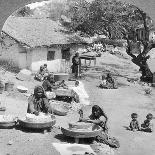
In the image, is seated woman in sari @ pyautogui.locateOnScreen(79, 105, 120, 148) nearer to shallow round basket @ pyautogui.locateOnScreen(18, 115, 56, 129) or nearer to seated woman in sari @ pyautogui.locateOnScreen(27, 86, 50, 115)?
shallow round basket @ pyautogui.locateOnScreen(18, 115, 56, 129)

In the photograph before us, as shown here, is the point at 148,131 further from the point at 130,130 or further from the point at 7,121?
the point at 7,121

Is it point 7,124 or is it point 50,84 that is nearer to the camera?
point 7,124

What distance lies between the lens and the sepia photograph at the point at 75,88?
10.5m

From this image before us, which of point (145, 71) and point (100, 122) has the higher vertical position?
point (145, 71)

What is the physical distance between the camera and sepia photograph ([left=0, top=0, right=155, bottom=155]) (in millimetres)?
10453

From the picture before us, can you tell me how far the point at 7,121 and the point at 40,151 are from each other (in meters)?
1.57

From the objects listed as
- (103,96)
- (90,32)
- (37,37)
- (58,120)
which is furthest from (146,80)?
(58,120)

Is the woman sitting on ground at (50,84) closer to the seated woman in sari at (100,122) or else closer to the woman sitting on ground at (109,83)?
the woman sitting on ground at (109,83)

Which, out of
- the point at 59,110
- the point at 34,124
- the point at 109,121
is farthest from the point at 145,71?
the point at 34,124

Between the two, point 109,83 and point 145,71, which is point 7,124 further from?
point 145,71

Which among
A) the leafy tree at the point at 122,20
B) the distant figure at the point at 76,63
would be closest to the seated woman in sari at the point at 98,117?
the distant figure at the point at 76,63

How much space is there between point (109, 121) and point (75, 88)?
4716mm

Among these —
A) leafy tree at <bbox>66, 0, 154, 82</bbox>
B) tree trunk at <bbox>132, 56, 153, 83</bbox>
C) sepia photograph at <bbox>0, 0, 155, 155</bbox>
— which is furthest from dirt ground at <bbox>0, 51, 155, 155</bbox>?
leafy tree at <bbox>66, 0, 154, 82</bbox>

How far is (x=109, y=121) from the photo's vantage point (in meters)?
15.4
